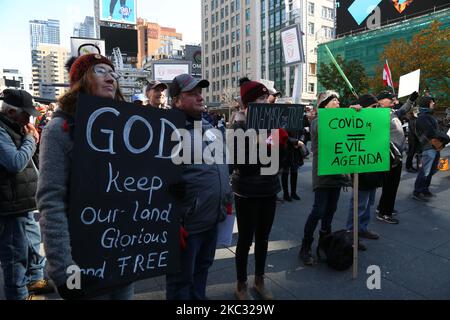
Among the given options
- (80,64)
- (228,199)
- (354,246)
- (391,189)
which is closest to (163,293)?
(228,199)

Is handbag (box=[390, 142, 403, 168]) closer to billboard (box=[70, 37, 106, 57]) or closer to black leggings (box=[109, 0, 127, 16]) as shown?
billboard (box=[70, 37, 106, 57])

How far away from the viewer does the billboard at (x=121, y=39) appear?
180ft

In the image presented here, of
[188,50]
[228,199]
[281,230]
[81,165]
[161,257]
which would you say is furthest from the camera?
[188,50]

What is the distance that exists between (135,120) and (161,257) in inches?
31.2

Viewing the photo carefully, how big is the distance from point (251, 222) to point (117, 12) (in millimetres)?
66215

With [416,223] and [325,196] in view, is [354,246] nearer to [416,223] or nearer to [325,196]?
[325,196]

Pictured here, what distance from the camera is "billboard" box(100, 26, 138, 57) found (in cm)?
5475

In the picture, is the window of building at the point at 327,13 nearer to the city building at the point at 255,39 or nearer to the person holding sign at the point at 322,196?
the city building at the point at 255,39

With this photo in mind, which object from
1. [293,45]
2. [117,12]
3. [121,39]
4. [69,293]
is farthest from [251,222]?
[117,12]

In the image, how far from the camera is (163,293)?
3.01 meters

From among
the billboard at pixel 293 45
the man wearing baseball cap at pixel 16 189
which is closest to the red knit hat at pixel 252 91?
the man wearing baseball cap at pixel 16 189

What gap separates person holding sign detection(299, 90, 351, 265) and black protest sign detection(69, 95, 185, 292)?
7.00 ft

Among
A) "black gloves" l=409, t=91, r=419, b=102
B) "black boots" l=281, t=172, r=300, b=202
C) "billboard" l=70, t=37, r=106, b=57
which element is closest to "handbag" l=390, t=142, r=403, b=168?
"black gloves" l=409, t=91, r=419, b=102
